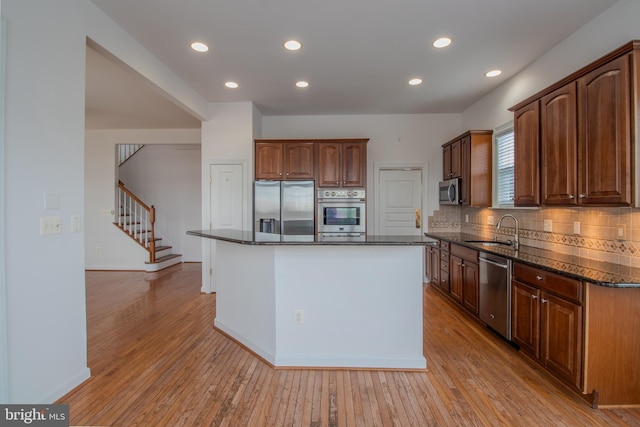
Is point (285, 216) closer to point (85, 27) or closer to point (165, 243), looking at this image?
point (85, 27)

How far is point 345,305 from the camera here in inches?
101

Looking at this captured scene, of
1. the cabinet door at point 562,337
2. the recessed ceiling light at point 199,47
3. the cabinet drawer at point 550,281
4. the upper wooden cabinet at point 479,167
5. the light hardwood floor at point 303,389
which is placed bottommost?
the light hardwood floor at point 303,389

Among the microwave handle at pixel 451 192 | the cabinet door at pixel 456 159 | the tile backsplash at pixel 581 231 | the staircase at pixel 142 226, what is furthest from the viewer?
the staircase at pixel 142 226

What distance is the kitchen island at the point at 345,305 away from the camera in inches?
99.3

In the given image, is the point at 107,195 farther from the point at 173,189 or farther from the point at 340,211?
the point at 340,211

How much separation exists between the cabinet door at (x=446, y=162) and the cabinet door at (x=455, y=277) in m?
1.49

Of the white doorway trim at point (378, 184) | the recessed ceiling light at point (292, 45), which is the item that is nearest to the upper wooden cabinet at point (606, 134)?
the recessed ceiling light at point (292, 45)

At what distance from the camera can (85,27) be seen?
234 centimetres

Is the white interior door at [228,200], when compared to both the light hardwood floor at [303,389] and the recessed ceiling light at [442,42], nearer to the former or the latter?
the light hardwood floor at [303,389]

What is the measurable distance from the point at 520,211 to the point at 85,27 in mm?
4641

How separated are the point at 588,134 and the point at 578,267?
0.99 metres

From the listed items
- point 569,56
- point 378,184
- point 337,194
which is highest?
point 569,56

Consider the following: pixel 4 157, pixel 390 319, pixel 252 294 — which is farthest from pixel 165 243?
pixel 390 319

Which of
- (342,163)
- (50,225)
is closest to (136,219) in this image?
(342,163)
